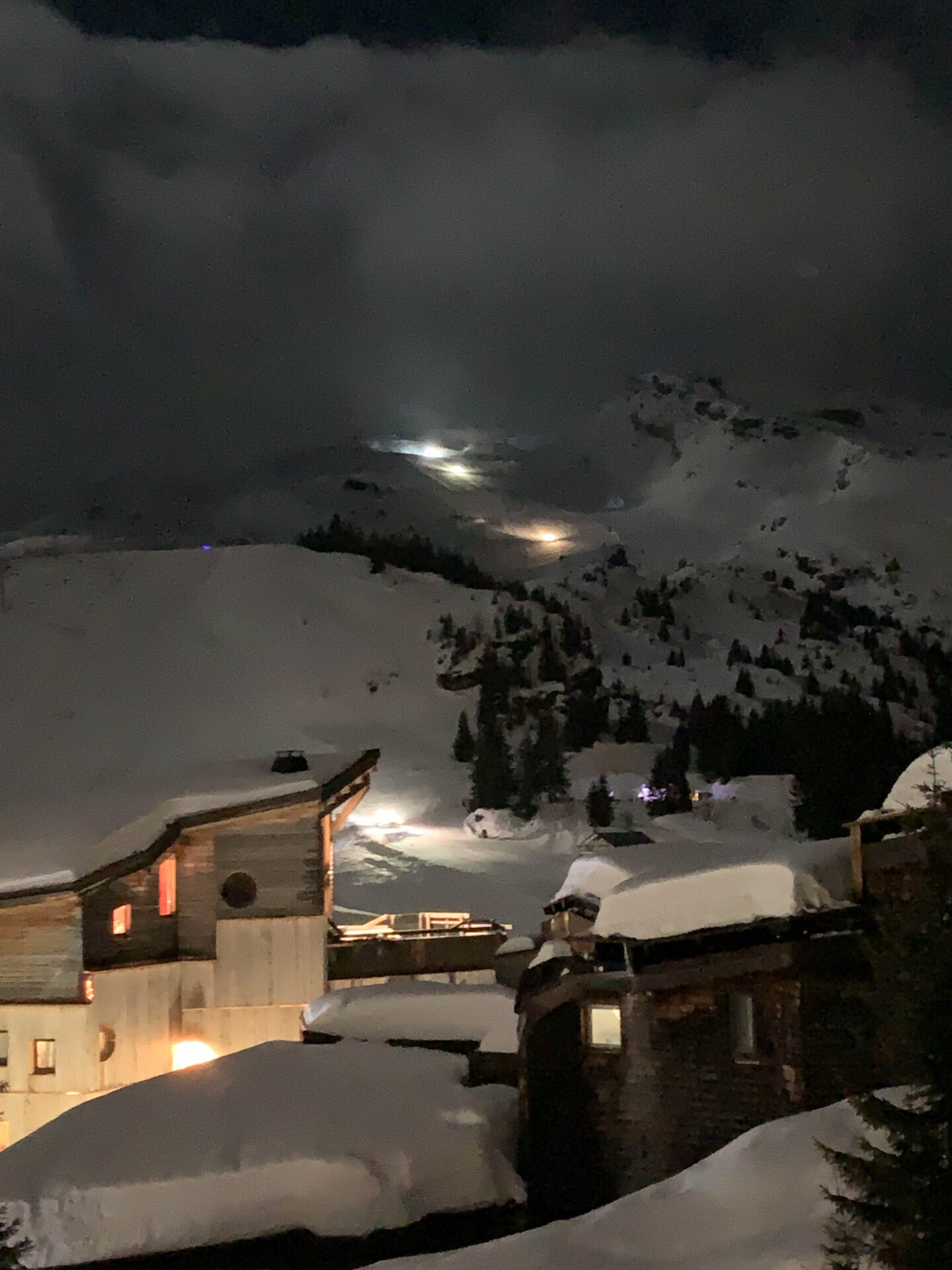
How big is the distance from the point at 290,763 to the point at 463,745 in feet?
78.9

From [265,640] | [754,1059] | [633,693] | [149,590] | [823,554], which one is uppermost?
[823,554]

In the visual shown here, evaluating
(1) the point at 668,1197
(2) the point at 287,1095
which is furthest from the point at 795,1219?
(2) the point at 287,1095

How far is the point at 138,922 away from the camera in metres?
18.1

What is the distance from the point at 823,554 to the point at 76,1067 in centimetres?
10727

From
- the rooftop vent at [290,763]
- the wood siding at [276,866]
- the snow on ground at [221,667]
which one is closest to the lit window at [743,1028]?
the wood siding at [276,866]

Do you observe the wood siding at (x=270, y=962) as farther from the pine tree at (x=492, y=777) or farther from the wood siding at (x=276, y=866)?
the pine tree at (x=492, y=777)

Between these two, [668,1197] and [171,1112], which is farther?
[171,1112]

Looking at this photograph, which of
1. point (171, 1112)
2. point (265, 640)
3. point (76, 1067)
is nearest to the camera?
point (171, 1112)

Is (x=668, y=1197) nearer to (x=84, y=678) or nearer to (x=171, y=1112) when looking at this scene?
(x=171, y=1112)

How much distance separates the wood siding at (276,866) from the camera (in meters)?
19.0

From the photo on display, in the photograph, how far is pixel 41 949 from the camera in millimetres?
16891

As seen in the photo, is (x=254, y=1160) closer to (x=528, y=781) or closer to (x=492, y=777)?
(x=492, y=777)

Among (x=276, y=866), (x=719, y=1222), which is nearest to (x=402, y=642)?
(x=276, y=866)

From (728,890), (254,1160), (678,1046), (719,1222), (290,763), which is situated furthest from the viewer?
(290,763)
